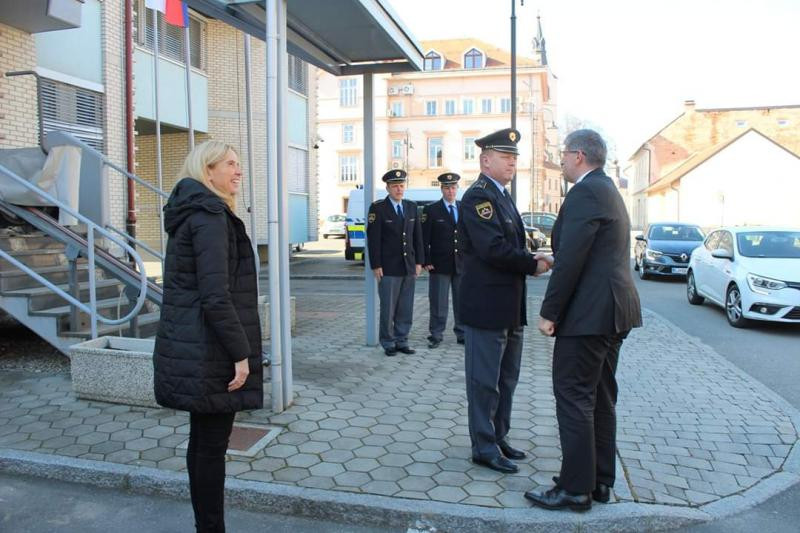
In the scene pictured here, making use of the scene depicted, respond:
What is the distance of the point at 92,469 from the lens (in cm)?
402

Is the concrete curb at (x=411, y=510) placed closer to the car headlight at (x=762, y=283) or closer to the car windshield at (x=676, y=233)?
the car headlight at (x=762, y=283)

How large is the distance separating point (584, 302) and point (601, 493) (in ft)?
3.69

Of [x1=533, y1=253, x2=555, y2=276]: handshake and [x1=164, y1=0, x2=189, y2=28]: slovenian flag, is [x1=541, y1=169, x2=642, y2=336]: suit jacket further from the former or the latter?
[x1=164, y1=0, x2=189, y2=28]: slovenian flag

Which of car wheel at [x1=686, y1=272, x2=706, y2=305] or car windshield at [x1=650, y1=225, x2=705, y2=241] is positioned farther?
car windshield at [x1=650, y1=225, x2=705, y2=241]

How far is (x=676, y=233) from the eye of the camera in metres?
17.5

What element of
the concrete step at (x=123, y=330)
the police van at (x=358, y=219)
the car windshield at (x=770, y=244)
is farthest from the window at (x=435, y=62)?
the concrete step at (x=123, y=330)

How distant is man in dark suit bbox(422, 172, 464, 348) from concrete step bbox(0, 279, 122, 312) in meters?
3.66

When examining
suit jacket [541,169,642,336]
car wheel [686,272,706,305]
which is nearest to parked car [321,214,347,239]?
car wheel [686,272,706,305]

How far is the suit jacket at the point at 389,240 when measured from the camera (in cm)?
719

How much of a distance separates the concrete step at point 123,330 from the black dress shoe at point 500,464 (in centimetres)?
342

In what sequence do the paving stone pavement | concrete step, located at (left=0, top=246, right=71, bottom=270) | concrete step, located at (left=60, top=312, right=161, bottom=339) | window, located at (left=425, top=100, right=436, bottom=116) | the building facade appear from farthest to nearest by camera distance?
window, located at (left=425, top=100, right=436, bottom=116), the building facade, concrete step, located at (left=0, top=246, right=71, bottom=270), concrete step, located at (left=60, top=312, right=161, bottom=339), the paving stone pavement

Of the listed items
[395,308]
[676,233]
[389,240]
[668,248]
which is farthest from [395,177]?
[676,233]

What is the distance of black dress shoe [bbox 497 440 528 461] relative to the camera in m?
4.18

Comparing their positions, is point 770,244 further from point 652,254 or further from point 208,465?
point 208,465
